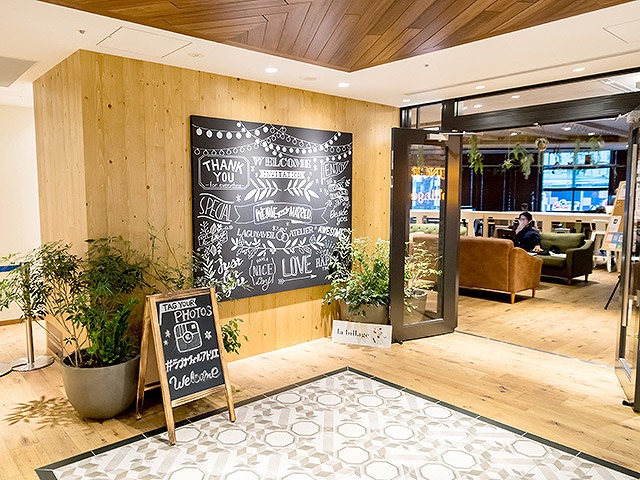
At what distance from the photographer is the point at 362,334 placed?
4914 millimetres

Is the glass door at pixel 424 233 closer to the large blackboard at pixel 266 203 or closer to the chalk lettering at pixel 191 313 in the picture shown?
the large blackboard at pixel 266 203

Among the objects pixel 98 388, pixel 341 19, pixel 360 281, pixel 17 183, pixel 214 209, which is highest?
pixel 341 19

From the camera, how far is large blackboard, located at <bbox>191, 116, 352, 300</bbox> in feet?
13.3

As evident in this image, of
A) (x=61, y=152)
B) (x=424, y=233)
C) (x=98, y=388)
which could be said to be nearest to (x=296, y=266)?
(x=424, y=233)

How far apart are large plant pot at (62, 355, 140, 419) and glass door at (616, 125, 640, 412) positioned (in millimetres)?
3614

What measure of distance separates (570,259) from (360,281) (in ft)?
16.0

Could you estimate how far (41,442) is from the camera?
2.99 m

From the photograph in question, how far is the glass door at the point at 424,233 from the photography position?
4867 mm

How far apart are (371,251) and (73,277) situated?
3.12 metres

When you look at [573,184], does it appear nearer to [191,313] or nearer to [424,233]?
[424,233]

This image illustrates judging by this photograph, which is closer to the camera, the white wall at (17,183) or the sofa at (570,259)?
the white wall at (17,183)

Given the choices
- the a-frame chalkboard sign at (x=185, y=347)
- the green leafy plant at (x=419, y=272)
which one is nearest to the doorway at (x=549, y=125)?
the green leafy plant at (x=419, y=272)

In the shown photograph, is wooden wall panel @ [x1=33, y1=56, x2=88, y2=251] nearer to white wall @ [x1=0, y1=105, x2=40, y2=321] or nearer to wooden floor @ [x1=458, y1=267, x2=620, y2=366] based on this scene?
white wall @ [x1=0, y1=105, x2=40, y2=321]

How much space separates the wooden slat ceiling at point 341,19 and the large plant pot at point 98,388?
2.22 m
